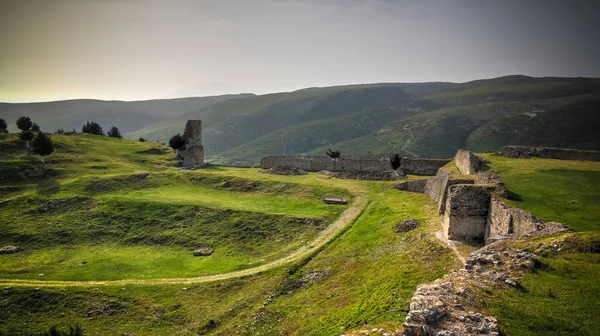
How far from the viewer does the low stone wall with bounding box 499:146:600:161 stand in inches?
1442

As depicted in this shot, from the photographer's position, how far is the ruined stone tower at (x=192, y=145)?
230ft

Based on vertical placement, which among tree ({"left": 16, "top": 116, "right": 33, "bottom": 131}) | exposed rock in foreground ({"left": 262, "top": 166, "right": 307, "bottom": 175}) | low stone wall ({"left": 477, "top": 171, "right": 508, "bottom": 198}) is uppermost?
tree ({"left": 16, "top": 116, "right": 33, "bottom": 131})

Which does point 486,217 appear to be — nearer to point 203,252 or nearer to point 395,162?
point 203,252

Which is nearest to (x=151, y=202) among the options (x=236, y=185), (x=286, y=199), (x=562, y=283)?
(x=236, y=185)

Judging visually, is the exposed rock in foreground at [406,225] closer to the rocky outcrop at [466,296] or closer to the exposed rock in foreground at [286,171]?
the rocky outcrop at [466,296]

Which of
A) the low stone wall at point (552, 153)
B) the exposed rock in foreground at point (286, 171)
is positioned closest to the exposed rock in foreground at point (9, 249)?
the exposed rock in foreground at point (286, 171)

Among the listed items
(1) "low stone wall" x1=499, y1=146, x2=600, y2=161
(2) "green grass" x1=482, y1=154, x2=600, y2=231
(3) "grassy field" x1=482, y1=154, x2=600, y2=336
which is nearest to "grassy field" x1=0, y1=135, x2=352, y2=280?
(2) "green grass" x1=482, y1=154, x2=600, y2=231

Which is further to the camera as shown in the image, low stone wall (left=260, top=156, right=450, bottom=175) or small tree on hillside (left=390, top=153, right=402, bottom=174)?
low stone wall (left=260, top=156, right=450, bottom=175)

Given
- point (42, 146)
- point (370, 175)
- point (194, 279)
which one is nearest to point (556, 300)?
point (194, 279)

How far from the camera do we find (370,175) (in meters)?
55.8

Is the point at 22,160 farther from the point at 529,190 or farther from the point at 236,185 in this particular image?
the point at 529,190

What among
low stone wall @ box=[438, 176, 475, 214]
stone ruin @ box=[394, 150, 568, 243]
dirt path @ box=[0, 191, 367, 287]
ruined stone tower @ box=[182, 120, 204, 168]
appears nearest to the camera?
stone ruin @ box=[394, 150, 568, 243]

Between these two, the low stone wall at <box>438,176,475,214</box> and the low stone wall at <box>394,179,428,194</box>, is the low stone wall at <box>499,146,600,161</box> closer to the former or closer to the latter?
the low stone wall at <box>394,179,428,194</box>

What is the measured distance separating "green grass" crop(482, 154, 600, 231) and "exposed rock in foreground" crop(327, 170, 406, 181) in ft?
64.3
